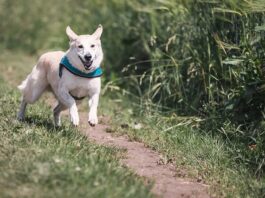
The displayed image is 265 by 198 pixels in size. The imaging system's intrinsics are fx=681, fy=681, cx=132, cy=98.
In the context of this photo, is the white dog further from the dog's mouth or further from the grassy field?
the grassy field

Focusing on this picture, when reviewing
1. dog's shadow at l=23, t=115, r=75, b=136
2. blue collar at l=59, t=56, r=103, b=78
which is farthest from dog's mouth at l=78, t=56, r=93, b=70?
dog's shadow at l=23, t=115, r=75, b=136

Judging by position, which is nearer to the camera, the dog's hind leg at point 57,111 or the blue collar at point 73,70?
the blue collar at point 73,70

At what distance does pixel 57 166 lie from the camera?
204 inches

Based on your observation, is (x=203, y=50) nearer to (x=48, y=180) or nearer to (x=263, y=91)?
(x=263, y=91)

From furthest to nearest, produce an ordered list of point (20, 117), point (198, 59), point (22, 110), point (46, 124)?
point (198, 59) < point (22, 110) < point (20, 117) < point (46, 124)

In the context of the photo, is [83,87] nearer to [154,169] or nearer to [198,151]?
[154,169]

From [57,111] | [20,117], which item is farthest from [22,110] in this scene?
[57,111]

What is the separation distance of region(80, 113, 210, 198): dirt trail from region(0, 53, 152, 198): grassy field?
0.20m

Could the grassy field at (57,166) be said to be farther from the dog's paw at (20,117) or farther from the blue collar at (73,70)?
the blue collar at (73,70)

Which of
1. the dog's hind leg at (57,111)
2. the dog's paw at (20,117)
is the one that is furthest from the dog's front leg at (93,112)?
the dog's paw at (20,117)

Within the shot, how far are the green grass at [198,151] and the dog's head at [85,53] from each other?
43.0 inches

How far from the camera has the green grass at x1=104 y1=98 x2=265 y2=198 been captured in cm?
600

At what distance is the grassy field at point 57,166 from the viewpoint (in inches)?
193

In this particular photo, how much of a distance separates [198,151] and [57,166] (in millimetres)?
2060
